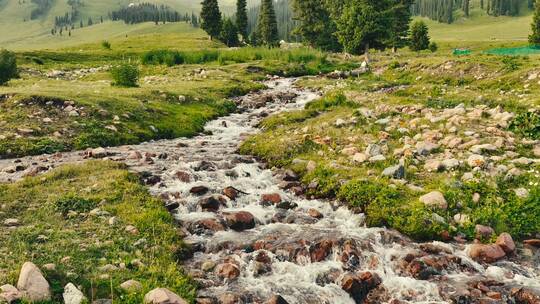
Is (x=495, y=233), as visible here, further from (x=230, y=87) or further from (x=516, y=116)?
(x=230, y=87)

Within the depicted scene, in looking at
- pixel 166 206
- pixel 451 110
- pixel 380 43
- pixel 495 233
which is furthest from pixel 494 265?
pixel 380 43

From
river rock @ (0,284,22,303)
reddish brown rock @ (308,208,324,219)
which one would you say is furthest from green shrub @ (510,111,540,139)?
river rock @ (0,284,22,303)

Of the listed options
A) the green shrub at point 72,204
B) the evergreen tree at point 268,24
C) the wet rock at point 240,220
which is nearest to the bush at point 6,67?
the green shrub at point 72,204

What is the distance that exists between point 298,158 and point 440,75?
995 inches

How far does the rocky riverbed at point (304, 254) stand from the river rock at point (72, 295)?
2009 mm

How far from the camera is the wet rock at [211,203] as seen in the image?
39.7 feet

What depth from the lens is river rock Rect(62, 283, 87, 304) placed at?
7.24 meters

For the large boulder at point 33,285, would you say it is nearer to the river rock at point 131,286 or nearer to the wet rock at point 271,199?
the river rock at point 131,286

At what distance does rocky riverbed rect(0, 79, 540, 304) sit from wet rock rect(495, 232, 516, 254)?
28mm

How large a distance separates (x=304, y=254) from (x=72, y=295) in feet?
15.3

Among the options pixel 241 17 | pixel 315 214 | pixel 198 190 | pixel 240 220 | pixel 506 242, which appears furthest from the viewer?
pixel 241 17

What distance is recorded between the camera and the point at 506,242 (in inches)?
386

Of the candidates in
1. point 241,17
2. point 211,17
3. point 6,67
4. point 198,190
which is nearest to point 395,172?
point 198,190

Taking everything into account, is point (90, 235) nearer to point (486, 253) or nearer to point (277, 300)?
point (277, 300)
